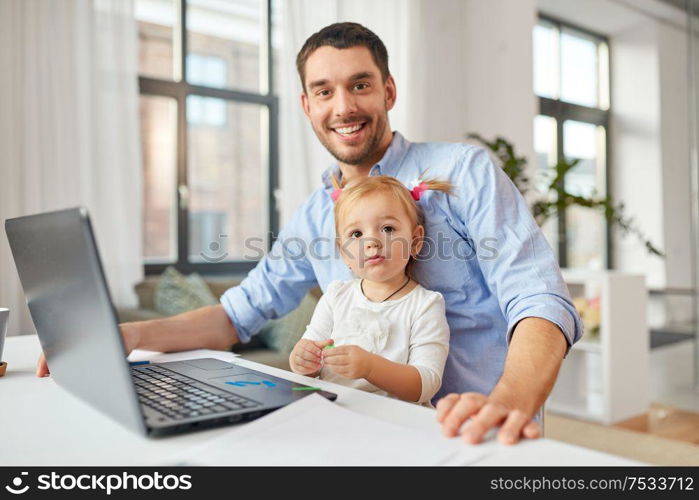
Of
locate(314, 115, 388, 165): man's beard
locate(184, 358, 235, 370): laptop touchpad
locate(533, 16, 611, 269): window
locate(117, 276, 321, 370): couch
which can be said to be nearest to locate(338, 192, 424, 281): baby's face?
locate(314, 115, 388, 165): man's beard

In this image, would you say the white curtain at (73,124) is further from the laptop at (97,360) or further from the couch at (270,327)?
the laptop at (97,360)

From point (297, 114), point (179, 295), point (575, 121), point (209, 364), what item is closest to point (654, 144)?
point (575, 121)

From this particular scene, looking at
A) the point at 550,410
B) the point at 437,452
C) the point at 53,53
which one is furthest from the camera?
the point at 550,410

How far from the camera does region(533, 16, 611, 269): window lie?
5.61m

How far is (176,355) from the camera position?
1.32 meters

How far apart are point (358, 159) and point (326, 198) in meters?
0.13

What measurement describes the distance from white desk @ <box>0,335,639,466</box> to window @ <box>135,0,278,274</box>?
293 cm

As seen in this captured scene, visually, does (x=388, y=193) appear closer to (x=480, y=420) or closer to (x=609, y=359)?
(x=480, y=420)

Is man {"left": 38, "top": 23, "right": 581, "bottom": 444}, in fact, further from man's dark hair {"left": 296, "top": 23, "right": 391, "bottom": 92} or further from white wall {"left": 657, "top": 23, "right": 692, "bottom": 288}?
white wall {"left": 657, "top": 23, "right": 692, "bottom": 288}

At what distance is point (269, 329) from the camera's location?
326 centimetres

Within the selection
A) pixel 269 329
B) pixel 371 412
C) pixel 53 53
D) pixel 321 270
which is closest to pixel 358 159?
pixel 321 270

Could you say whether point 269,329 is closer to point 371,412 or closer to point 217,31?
point 217,31

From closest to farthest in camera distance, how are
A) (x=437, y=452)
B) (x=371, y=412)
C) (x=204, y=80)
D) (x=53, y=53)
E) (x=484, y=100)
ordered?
(x=437, y=452) < (x=371, y=412) < (x=53, y=53) < (x=204, y=80) < (x=484, y=100)

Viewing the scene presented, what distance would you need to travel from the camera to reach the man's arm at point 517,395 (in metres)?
0.71
